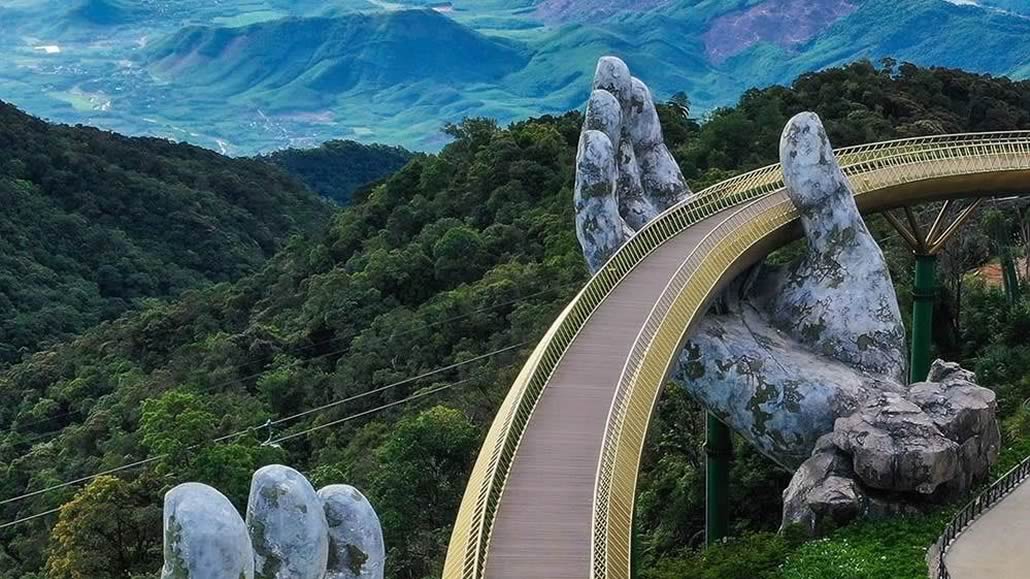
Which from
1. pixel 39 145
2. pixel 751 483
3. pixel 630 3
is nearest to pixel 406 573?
pixel 751 483

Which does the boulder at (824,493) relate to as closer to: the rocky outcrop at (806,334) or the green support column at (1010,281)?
the rocky outcrop at (806,334)

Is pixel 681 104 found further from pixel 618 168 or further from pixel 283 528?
pixel 283 528

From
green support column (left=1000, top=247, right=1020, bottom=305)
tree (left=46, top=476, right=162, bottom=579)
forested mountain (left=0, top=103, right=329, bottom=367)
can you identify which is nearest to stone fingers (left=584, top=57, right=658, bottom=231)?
tree (left=46, top=476, right=162, bottom=579)

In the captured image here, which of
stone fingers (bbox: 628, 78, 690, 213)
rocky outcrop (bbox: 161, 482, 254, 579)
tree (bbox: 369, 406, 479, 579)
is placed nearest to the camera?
rocky outcrop (bbox: 161, 482, 254, 579)

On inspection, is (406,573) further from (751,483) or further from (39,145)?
(39,145)

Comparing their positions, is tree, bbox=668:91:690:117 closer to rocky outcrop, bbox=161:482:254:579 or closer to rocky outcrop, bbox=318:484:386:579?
rocky outcrop, bbox=318:484:386:579

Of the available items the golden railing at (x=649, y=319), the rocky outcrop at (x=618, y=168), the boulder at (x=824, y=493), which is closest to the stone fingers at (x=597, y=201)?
the rocky outcrop at (x=618, y=168)

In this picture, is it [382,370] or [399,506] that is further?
[382,370]
